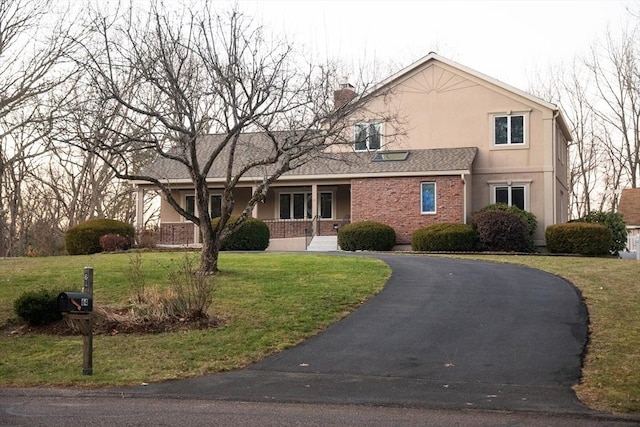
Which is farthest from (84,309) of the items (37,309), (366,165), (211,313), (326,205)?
(326,205)

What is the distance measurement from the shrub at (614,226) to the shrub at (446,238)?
526 cm

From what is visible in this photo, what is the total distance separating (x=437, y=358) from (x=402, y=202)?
65.7 feet

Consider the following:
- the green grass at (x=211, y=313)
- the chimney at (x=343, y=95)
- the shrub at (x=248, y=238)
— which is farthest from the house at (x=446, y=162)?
the chimney at (x=343, y=95)

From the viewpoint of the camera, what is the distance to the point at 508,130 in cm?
3169

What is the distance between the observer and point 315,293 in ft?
53.5

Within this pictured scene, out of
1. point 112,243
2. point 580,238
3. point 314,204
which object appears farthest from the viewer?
point 314,204

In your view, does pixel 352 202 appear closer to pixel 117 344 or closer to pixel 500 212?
pixel 500 212

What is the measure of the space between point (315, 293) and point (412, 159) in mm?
16504

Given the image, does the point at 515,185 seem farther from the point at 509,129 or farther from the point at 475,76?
the point at 475,76

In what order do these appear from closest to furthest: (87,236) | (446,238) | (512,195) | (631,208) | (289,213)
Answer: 1. (446,238)
2. (87,236)
3. (512,195)
4. (289,213)
5. (631,208)

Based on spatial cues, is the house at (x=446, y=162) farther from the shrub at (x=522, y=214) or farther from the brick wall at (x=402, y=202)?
the shrub at (x=522, y=214)

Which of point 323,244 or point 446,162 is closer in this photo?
point 446,162

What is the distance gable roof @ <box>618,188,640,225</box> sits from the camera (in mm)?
44500

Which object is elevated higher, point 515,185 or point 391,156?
point 391,156
